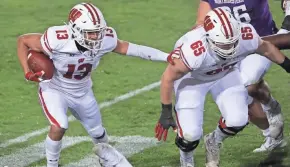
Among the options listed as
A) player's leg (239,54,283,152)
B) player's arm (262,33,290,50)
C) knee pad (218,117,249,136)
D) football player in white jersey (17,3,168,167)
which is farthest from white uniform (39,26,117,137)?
player's arm (262,33,290,50)

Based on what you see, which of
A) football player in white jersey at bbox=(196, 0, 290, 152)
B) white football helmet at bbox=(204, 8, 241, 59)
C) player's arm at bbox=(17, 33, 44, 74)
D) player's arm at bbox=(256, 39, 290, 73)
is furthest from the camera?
football player in white jersey at bbox=(196, 0, 290, 152)

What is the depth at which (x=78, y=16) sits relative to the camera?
22.4 ft

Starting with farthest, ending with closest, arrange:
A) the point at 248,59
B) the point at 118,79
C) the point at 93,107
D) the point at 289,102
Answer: the point at 118,79, the point at 289,102, the point at 248,59, the point at 93,107

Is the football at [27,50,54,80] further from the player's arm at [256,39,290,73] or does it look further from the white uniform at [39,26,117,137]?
the player's arm at [256,39,290,73]

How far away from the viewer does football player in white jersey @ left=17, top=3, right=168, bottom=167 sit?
6.78 metres

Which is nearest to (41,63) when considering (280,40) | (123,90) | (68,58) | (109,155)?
(68,58)

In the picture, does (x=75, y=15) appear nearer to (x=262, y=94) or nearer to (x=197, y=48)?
(x=197, y=48)

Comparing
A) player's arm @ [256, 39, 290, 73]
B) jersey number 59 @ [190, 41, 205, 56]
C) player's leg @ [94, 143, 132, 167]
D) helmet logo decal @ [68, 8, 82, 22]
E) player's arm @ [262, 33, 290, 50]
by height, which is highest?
helmet logo decal @ [68, 8, 82, 22]

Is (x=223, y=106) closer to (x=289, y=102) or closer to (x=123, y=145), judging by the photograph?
(x=123, y=145)

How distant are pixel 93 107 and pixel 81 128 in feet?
4.76

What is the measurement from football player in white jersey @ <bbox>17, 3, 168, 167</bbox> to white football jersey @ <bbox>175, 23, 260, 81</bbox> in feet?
1.13

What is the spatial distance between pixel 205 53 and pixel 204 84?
493 millimetres

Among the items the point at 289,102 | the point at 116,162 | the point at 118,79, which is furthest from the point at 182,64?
the point at 118,79

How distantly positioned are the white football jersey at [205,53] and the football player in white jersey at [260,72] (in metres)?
0.73
